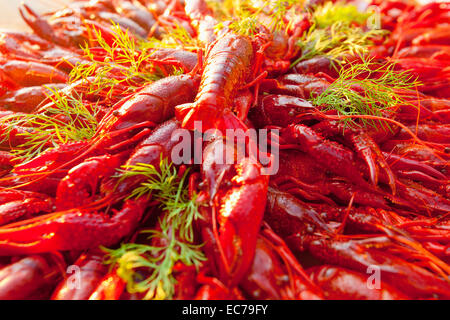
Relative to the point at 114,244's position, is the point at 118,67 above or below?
above

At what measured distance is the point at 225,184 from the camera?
4.46 ft

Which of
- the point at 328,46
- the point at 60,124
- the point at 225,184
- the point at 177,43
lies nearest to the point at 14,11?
the point at 177,43

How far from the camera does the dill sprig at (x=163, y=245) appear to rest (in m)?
1.17

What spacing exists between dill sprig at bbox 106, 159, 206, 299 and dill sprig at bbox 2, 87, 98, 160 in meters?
0.51

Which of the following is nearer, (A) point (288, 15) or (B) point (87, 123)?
(B) point (87, 123)

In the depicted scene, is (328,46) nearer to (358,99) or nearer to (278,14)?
(278,14)

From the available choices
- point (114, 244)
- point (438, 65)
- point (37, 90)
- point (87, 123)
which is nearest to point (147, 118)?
point (87, 123)

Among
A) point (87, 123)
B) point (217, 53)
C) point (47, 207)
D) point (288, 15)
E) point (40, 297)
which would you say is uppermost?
point (288, 15)

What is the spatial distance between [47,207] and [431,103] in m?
2.70

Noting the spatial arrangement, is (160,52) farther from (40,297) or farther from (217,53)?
(40,297)

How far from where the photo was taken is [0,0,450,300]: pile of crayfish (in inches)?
49.1

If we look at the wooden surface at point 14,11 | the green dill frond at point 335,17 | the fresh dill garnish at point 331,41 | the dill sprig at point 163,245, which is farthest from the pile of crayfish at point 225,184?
the wooden surface at point 14,11

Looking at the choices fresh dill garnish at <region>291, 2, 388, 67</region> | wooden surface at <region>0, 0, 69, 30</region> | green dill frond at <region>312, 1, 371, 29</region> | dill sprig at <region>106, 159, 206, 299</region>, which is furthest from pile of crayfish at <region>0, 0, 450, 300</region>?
wooden surface at <region>0, 0, 69, 30</region>

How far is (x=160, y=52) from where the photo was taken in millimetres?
2043
